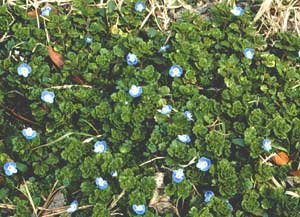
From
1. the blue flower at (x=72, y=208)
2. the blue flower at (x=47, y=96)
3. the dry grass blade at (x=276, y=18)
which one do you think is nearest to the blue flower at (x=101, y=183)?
the blue flower at (x=72, y=208)

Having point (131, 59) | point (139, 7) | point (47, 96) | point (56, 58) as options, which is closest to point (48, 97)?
point (47, 96)

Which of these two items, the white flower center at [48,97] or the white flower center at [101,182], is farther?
the white flower center at [48,97]

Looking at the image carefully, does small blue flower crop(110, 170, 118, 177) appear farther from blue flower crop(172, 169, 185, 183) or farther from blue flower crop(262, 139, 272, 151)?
blue flower crop(262, 139, 272, 151)

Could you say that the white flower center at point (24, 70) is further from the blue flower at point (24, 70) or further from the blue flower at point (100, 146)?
the blue flower at point (100, 146)

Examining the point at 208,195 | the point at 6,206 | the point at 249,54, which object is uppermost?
the point at 249,54

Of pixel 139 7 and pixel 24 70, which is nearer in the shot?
pixel 24 70

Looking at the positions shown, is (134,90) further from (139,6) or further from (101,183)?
(139,6)

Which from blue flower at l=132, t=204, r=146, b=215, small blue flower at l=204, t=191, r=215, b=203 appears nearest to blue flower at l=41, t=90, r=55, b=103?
blue flower at l=132, t=204, r=146, b=215

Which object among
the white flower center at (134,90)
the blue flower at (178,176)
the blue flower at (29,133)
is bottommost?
the blue flower at (178,176)
